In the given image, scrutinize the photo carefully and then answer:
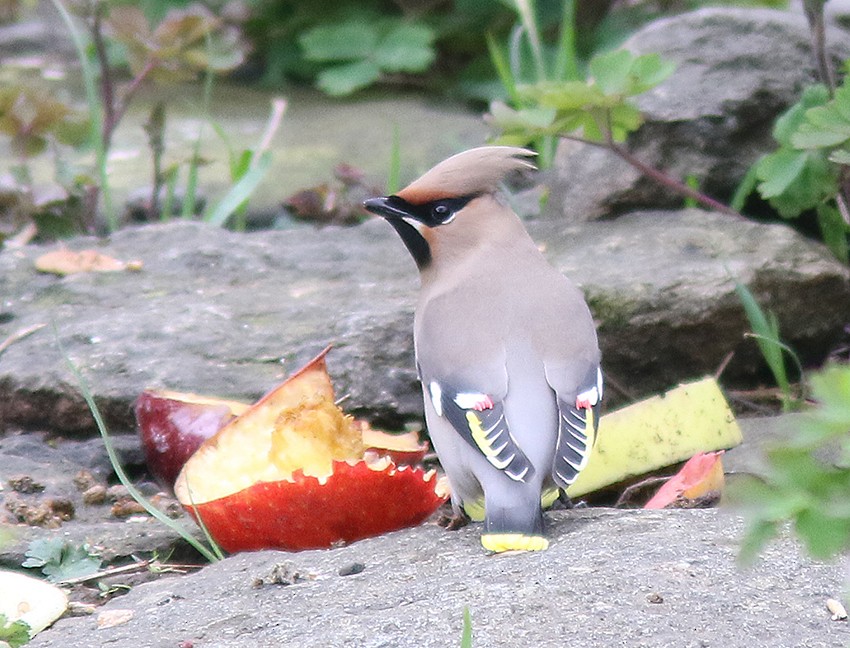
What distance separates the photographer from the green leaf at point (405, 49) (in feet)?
22.0

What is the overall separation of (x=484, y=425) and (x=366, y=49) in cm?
439

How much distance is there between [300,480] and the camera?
2805 mm

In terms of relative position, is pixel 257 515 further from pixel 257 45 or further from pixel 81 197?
pixel 257 45

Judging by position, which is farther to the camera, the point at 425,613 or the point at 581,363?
the point at 581,363

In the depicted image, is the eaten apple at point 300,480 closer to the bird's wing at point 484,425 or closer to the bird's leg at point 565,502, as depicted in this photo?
the bird's wing at point 484,425

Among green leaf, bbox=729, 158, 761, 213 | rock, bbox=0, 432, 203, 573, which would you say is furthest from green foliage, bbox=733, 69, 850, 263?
rock, bbox=0, 432, 203, 573

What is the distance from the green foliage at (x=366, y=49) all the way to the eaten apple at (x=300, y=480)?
12.2 ft

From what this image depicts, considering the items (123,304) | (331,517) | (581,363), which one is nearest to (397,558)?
(331,517)

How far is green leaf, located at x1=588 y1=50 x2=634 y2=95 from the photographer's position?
388 centimetres

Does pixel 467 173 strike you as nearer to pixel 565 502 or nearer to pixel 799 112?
pixel 565 502

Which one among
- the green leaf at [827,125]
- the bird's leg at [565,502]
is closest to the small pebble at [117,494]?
the bird's leg at [565,502]

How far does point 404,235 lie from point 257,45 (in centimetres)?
443

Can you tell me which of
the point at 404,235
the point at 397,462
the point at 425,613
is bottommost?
the point at 397,462

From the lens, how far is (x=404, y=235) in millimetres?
3404
